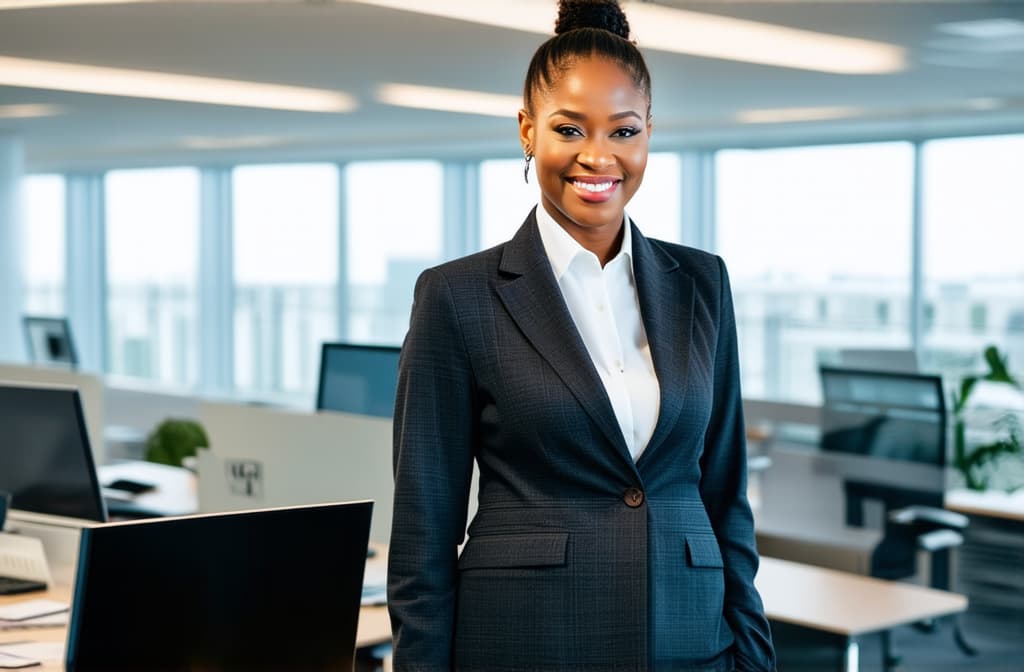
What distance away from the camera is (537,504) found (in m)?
1.47

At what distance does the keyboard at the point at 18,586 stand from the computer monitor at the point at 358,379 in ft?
3.35

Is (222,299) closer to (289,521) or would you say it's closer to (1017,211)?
(1017,211)

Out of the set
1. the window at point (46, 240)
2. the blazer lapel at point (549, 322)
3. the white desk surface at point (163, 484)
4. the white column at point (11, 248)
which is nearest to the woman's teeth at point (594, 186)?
the blazer lapel at point (549, 322)

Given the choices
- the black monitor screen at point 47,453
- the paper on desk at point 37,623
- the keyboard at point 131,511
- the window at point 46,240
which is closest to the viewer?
the paper on desk at point 37,623

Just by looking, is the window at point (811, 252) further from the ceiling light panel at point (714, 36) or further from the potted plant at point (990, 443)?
the ceiling light panel at point (714, 36)

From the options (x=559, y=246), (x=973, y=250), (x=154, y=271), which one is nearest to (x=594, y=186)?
(x=559, y=246)

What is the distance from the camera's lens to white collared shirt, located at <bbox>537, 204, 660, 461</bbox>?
59.3 inches

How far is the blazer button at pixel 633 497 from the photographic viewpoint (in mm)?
1480

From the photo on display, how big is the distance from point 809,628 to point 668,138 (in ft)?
18.7

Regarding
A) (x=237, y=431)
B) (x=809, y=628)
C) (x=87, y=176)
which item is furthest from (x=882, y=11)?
(x=87, y=176)

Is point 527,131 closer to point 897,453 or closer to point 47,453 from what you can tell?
point 47,453

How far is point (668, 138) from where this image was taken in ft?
27.2

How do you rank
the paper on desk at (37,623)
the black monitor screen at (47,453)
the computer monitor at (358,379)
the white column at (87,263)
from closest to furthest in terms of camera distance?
1. the paper on desk at (37,623)
2. the black monitor screen at (47,453)
3. the computer monitor at (358,379)
4. the white column at (87,263)

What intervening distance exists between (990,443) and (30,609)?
5.59 metres
